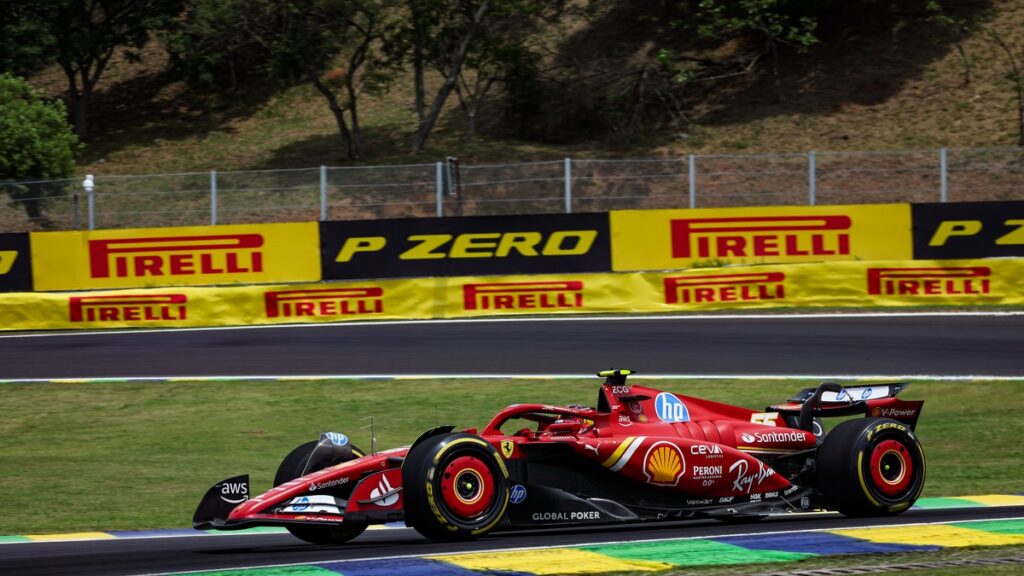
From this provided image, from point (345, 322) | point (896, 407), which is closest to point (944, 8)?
point (345, 322)

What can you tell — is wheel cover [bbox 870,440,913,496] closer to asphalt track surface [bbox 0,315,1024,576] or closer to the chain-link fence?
asphalt track surface [bbox 0,315,1024,576]

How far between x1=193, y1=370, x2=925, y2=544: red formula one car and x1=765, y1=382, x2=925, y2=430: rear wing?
0.01m

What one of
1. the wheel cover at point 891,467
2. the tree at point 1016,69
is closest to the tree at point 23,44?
the tree at point 1016,69

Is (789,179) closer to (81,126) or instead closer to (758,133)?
(758,133)

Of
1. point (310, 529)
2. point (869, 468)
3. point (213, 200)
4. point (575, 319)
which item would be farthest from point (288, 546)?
point (213, 200)

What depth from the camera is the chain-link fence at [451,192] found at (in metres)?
23.0

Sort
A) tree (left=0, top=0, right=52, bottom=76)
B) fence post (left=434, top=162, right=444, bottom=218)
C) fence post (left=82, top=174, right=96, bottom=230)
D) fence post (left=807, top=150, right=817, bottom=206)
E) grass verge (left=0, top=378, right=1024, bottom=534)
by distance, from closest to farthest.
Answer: grass verge (left=0, top=378, right=1024, bottom=534) < fence post (left=82, top=174, right=96, bottom=230) < fence post (left=807, top=150, right=817, bottom=206) < fence post (left=434, top=162, right=444, bottom=218) < tree (left=0, top=0, right=52, bottom=76)

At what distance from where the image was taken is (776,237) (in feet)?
70.9

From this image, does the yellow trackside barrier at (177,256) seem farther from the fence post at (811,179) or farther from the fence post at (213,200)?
the fence post at (811,179)

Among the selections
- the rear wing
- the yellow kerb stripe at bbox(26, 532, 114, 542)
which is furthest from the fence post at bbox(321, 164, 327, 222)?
the rear wing

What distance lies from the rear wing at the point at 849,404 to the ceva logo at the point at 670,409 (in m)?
0.87

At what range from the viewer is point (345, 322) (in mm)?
20734

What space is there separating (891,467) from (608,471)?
2.07m

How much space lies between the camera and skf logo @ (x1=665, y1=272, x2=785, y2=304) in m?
20.5
